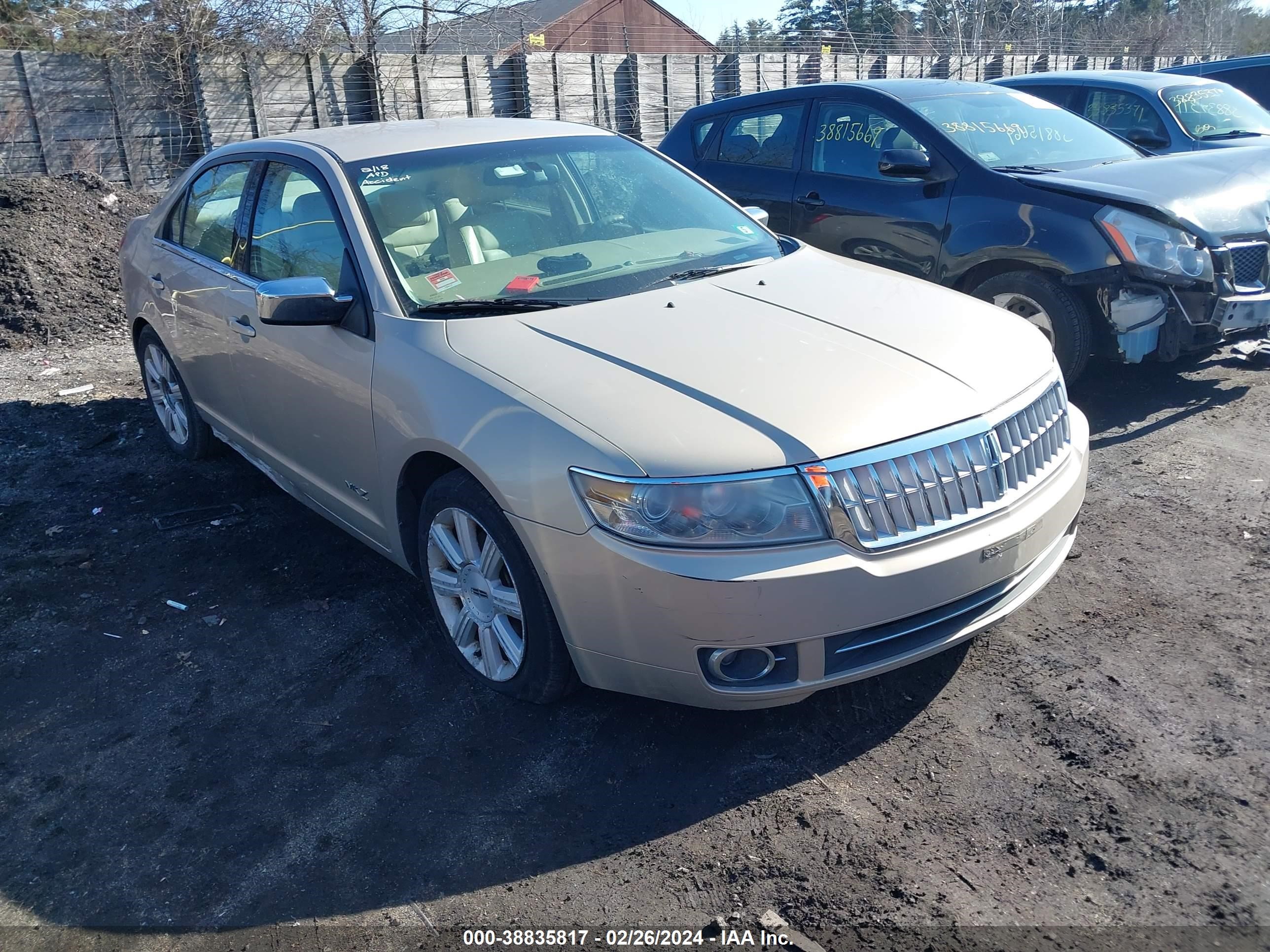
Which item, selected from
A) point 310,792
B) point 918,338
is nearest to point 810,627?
point 918,338

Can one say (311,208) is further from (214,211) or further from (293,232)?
(214,211)

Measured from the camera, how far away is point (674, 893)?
251cm

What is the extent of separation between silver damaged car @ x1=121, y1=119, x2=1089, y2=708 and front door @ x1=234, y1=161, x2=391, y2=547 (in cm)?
2

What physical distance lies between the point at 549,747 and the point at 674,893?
72 cm

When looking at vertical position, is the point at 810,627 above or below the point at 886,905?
above

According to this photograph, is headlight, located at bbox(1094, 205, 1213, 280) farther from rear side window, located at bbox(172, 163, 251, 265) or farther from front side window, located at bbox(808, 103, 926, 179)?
rear side window, located at bbox(172, 163, 251, 265)

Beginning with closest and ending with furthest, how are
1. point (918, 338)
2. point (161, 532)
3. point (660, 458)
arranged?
point (660, 458) → point (918, 338) → point (161, 532)

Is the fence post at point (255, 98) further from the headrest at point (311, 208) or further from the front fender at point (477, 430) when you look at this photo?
the front fender at point (477, 430)

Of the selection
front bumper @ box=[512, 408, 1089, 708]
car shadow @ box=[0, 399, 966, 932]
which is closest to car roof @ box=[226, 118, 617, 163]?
car shadow @ box=[0, 399, 966, 932]

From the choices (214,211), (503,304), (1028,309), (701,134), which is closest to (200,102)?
(701,134)

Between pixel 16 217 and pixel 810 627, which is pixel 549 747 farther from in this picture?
pixel 16 217

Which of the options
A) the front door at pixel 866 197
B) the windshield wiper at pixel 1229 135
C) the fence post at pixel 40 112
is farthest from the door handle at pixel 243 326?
the fence post at pixel 40 112

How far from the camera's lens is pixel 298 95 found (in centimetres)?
1577

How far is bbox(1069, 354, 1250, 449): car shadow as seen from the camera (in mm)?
5449
